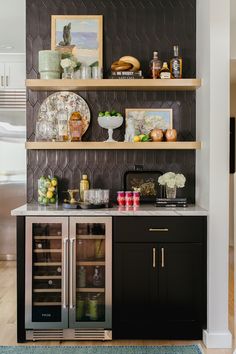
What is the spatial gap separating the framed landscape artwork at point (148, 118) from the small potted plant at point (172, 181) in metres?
0.44

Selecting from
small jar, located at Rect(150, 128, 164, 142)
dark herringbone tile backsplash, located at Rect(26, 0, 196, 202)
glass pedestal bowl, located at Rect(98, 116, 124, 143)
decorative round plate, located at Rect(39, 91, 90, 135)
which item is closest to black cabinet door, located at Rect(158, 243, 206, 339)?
dark herringbone tile backsplash, located at Rect(26, 0, 196, 202)

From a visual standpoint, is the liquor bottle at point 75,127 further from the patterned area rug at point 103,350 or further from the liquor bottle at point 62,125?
the patterned area rug at point 103,350

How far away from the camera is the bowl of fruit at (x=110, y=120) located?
4.01m

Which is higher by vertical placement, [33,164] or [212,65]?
[212,65]

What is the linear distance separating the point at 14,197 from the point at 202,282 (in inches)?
143

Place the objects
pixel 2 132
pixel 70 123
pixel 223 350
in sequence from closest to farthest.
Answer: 1. pixel 223 350
2. pixel 70 123
3. pixel 2 132

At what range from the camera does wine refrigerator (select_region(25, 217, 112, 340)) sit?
3.62 metres

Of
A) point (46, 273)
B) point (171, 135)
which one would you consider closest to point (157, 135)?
point (171, 135)

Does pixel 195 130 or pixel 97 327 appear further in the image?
pixel 195 130

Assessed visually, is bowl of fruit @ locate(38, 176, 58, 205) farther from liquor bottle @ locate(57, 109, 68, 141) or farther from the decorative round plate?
the decorative round plate

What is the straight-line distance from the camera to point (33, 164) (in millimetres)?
4215

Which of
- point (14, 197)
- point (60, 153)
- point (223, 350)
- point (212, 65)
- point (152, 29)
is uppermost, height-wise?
point (152, 29)

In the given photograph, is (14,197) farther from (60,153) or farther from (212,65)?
(212,65)

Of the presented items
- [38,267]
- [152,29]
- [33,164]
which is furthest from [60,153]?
[152,29]
